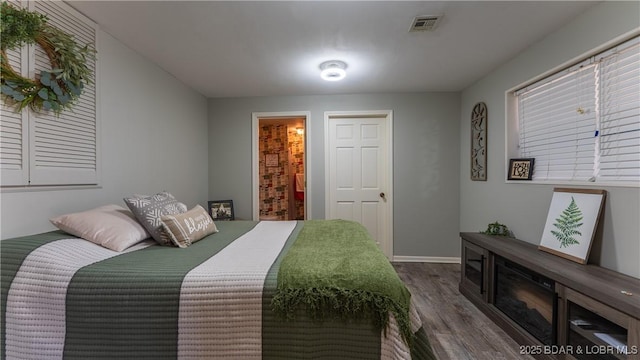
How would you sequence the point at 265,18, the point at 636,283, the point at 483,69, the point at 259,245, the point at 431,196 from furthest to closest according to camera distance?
the point at 431,196 < the point at 483,69 < the point at 265,18 < the point at 259,245 < the point at 636,283

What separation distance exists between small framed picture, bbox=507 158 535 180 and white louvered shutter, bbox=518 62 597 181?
0.04 m

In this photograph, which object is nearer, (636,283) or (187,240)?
(636,283)

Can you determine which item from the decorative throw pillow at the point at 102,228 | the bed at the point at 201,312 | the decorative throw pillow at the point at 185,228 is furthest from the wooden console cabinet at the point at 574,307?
the decorative throw pillow at the point at 102,228

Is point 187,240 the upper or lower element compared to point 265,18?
lower

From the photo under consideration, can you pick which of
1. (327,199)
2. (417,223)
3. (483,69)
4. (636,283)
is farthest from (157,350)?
(483,69)

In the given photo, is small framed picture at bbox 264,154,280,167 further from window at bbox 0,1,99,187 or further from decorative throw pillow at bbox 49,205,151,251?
A: decorative throw pillow at bbox 49,205,151,251

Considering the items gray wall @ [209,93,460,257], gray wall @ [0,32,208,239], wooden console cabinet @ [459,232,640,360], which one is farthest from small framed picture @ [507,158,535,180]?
gray wall @ [0,32,208,239]

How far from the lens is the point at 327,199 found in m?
3.45

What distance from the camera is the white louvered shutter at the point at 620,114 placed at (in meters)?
1.43

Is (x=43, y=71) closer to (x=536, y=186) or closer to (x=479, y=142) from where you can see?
(x=536, y=186)

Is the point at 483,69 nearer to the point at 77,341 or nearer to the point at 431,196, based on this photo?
the point at 431,196

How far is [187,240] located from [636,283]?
8.32ft

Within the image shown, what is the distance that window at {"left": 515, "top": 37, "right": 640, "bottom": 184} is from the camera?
146 cm

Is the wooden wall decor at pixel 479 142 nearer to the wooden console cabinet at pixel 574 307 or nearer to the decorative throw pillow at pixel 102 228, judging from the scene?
the wooden console cabinet at pixel 574 307
